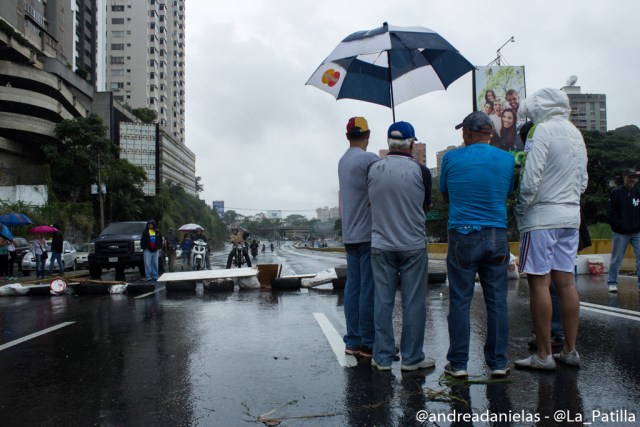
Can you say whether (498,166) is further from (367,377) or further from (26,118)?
(26,118)

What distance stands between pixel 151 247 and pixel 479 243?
39.1ft

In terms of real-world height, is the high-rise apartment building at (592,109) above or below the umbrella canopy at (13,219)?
above

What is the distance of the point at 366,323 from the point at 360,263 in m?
0.52

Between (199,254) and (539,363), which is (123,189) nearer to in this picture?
(199,254)

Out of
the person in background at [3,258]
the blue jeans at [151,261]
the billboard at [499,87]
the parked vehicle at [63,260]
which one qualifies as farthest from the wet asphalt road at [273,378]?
the billboard at [499,87]

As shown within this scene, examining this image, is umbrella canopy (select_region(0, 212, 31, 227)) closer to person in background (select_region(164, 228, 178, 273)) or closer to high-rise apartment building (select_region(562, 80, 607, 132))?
person in background (select_region(164, 228, 178, 273))

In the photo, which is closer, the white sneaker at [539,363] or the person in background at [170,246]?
the white sneaker at [539,363]

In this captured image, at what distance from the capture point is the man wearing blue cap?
3852 millimetres

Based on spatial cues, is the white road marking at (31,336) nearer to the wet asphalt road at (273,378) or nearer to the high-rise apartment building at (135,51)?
the wet asphalt road at (273,378)

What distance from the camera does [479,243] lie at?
3.63 meters

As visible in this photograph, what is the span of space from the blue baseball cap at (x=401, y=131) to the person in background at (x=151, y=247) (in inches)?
444

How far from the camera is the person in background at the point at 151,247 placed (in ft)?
45.9

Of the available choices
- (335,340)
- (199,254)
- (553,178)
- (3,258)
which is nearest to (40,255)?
(3,258)

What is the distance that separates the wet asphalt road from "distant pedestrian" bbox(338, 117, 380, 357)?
0.83 ft
